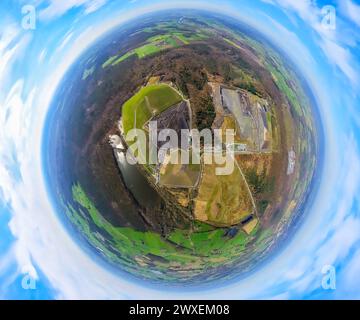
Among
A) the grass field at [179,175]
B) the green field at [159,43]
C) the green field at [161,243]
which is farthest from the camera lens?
the green field at [159,43]

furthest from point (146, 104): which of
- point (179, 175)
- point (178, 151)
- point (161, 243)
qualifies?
point (161, 243)

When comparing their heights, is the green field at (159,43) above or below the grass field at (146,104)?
above

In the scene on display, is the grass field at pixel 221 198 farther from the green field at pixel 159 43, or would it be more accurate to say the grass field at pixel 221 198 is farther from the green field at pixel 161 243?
the green field at pixel 159 43

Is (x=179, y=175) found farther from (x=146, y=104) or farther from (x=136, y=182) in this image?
(x=146, y=104)

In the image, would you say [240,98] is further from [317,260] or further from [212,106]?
[317,260]

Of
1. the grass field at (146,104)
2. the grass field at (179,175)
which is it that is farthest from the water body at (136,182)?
the grass field at (146,104)

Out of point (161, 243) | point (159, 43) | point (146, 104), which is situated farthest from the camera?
point (159, 43)

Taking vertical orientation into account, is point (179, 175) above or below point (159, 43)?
below

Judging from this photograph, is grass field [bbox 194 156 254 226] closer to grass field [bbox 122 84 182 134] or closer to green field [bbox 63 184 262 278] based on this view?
green field [bbox 63 184 262 278]
